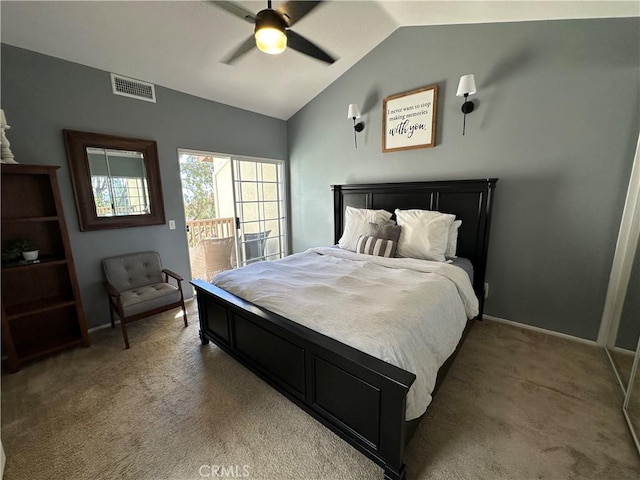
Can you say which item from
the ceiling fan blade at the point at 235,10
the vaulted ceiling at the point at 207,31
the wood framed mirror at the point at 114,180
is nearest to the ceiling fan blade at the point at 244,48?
the ceiling fan blade at the point at 235,10

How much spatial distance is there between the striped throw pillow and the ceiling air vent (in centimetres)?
285

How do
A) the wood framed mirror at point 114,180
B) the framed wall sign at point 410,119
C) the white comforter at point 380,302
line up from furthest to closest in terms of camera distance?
1. the framed wall sign at point 410,119
2. the wood framed mirror at point 114,180
3. the white comforter at point 380,302

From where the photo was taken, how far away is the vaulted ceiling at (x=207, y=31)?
2061mm

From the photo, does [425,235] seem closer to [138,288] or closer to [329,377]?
[329,377]

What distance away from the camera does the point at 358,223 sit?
10.4 feet

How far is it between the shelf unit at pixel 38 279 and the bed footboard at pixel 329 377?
1551mm

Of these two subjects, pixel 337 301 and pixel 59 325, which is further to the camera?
pixel 59 325

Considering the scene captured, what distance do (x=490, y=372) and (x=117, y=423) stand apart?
2.66 m

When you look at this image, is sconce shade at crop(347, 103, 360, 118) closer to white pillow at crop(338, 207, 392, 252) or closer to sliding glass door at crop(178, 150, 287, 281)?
white pillow at crop(338, 207, 392, 252)

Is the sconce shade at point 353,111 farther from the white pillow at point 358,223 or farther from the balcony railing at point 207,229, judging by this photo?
the balcony railing at point 207,229

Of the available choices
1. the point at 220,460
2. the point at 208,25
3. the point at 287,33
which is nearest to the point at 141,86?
the point at 208,25

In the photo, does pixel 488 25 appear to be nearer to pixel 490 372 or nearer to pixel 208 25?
pixel 208 25

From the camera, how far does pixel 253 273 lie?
2357 mm

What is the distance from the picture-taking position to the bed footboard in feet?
4.04
